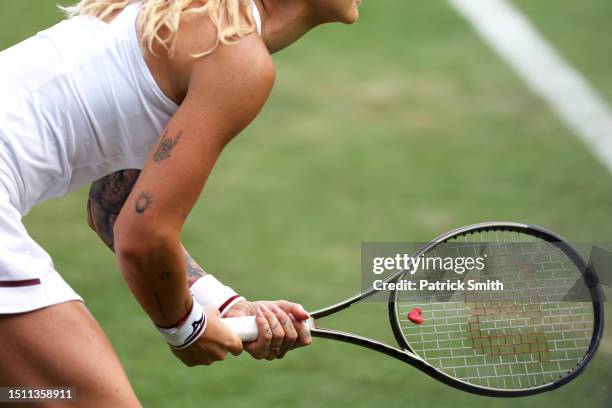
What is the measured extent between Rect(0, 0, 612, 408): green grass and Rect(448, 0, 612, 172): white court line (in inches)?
4.9

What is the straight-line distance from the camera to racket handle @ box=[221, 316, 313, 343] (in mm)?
2990

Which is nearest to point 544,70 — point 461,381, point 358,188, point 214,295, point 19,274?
point 358,188

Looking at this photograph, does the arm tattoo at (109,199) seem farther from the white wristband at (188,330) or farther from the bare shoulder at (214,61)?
the bare shoulder at (214,61)

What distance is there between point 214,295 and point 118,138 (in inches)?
27.4

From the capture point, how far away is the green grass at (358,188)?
16.3 ft

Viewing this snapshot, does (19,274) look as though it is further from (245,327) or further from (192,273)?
(192,273)

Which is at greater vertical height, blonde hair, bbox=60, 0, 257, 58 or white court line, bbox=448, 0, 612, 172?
blonde hair, bbox=60, 0, 257, 58

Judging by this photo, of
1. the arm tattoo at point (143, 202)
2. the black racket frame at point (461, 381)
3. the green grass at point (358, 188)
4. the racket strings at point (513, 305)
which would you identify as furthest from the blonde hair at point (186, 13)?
the green grass at point (358, 188)

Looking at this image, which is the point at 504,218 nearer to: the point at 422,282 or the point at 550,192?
the point at 550,192

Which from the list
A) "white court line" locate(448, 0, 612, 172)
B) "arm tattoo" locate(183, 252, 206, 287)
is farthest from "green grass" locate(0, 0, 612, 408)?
"arm tattoo" locate(183, 252, 206, 287)

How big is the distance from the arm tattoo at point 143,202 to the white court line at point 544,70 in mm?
5547

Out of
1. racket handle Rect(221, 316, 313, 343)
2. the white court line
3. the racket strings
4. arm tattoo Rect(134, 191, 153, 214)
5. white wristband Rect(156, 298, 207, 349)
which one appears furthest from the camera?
the white court line

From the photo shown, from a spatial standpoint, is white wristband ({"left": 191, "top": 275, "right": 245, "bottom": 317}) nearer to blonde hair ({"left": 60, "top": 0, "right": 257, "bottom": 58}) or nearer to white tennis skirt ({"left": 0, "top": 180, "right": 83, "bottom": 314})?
white tennis skirt ({"left": 0, "top": 180, "right": 83, "bottom": 314})

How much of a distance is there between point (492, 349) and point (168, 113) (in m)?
1.45
